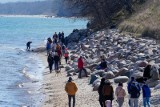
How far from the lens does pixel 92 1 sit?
179ft

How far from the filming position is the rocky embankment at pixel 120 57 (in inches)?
976

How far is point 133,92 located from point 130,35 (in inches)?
1010

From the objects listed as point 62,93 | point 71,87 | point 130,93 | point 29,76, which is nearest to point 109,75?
point 62,93

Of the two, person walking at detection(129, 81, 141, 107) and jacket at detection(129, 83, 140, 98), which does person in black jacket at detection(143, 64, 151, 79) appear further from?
jacket at detection(129, 83, 140, 98)

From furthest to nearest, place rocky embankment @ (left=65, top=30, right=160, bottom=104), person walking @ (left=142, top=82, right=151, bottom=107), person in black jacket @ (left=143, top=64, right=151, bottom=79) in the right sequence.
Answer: rocky embankment @ (left=65, top=30, right=160, bottom=104)
person in black jacket @ (left=143, top=64, right=151, bottom=79)
person walking @ (left=142, top=82, right=151, bottom=107)

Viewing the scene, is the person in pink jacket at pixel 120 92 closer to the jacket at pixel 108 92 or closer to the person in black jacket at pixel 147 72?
the jacket at pixel 108 92

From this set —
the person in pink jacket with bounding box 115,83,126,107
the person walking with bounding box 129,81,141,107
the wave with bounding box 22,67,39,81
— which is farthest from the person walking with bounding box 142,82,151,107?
the wave with bounding box 22,67,39,81

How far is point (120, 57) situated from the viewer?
108 feet

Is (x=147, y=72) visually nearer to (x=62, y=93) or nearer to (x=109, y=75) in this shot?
(x=109, y=75)

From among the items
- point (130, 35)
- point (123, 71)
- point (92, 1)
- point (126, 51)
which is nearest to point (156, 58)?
point (123, 71)

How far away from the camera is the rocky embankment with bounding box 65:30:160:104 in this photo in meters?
24.8

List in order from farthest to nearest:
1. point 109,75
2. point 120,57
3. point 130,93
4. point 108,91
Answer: point 120,57, point 109,75, point 108,91, point 130,93

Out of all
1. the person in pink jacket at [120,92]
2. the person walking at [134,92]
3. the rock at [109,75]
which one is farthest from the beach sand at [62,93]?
the person walking at [134,92]

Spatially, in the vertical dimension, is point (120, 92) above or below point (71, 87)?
below
